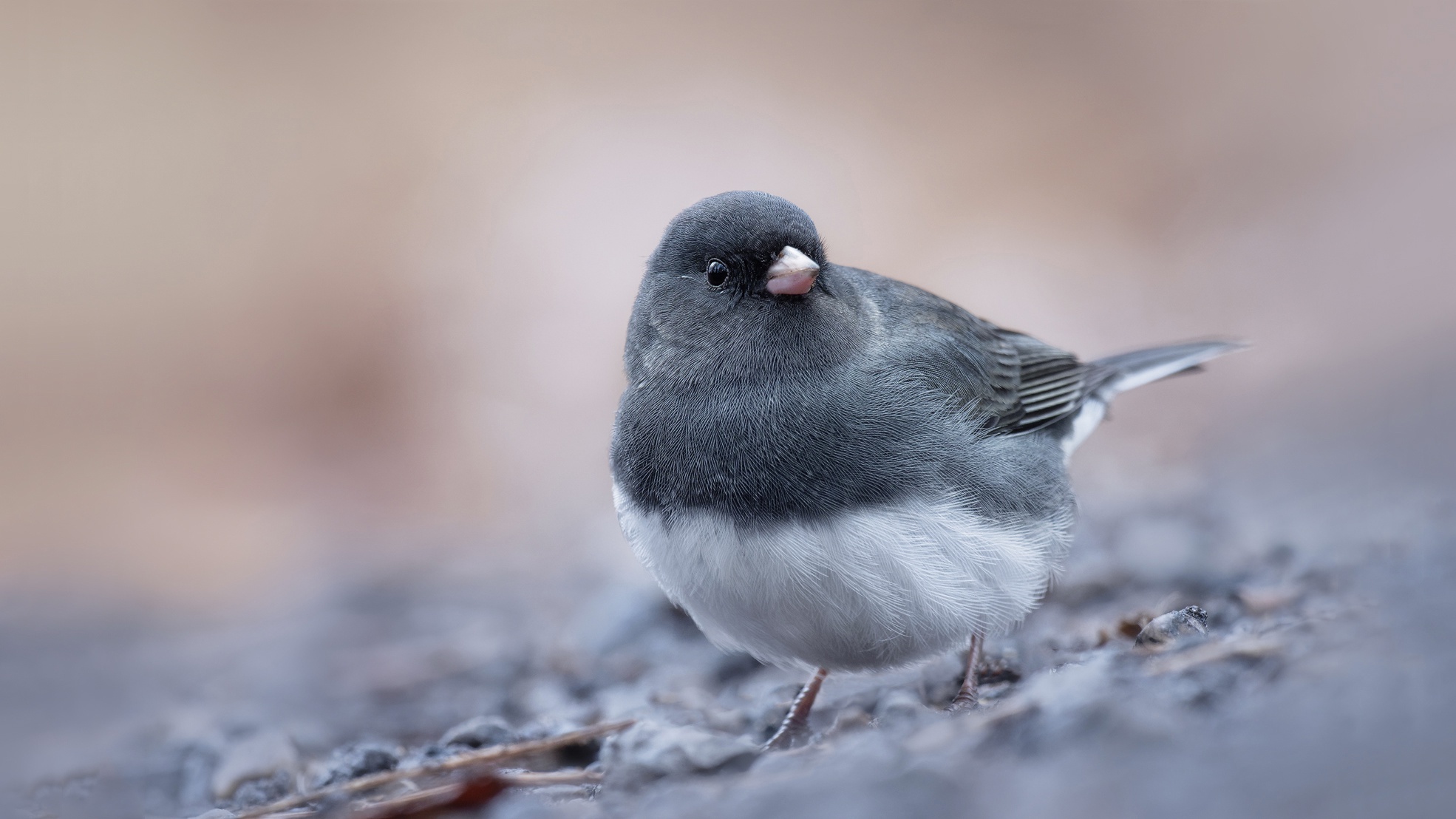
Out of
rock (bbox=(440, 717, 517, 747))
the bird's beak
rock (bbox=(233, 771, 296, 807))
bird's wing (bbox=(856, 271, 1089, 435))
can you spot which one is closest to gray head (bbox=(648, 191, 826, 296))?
the bird's beak

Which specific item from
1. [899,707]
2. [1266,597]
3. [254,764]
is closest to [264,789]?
[254,764]

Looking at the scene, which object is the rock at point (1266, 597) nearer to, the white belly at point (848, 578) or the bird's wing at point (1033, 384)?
the white belly at point (848, 578)

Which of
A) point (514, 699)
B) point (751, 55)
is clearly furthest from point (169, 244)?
point (514, 699)

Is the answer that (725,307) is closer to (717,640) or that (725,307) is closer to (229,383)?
(717,640)

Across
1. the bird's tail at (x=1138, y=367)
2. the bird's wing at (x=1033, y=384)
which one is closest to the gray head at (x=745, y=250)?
the bird's wing at (x=1033, y=384)

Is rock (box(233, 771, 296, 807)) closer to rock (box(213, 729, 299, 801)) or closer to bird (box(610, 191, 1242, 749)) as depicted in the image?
rock (box(213, 729, 299, 801))

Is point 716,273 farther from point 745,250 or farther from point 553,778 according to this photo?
point 553,778

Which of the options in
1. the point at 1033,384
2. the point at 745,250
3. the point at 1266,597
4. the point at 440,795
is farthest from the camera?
the point at 1033,384
